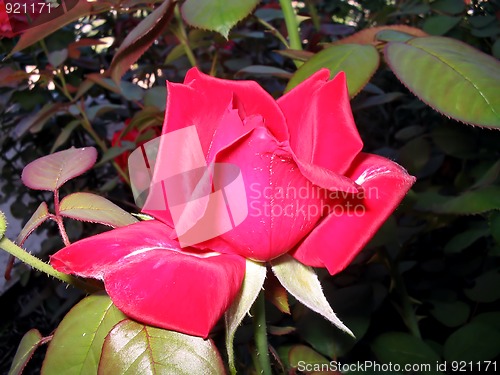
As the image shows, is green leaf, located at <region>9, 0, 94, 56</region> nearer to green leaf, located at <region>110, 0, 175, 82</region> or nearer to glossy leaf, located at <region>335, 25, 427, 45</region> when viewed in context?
green leaf, located at <region>110, 0, 175, 82</region>

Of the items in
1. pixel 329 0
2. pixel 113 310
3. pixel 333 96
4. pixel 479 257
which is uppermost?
pixel 333 96

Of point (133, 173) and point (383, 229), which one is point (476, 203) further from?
point (133, 173)

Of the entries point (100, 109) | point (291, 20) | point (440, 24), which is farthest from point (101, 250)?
point (440, 24)

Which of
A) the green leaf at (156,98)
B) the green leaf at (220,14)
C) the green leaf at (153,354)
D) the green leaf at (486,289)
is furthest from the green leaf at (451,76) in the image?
the green leaf at (486,289)

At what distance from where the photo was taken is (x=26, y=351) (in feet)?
1.08

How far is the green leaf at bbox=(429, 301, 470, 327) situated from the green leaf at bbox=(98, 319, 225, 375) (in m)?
0.61

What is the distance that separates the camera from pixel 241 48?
1.09m

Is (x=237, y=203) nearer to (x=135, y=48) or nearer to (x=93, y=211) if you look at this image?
(x=93, y=211)

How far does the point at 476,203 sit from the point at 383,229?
124mm

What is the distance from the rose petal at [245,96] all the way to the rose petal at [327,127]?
2 cm

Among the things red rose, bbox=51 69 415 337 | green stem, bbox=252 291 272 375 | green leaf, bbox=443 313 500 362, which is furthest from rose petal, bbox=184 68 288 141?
green leaf, bbox=443 313 500 362

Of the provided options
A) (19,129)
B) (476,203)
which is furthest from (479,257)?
(19,129)

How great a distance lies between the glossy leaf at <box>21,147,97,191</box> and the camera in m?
0.34

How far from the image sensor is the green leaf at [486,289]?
75 cm
